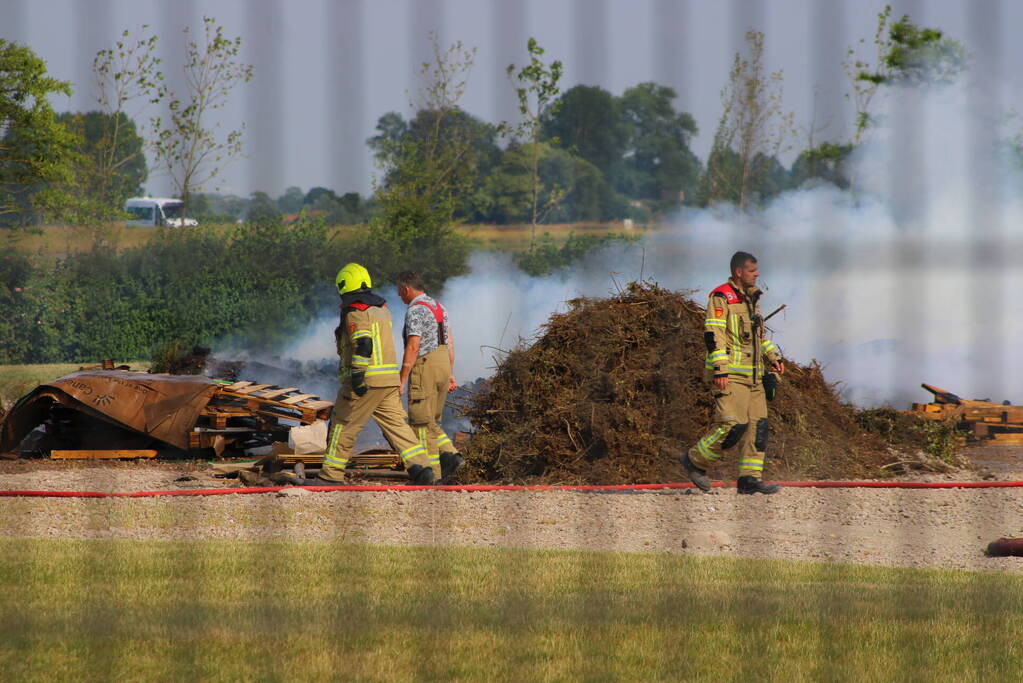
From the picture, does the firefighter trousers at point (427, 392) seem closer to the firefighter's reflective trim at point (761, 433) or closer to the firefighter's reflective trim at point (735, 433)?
the firefighter's reflective trim at point (735, 433)

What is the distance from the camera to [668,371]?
10.7 meters

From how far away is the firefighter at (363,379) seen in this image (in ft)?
30.8

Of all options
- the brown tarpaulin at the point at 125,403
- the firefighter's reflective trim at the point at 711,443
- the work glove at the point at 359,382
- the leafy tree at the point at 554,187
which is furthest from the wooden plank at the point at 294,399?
the leafy tree at the point at 554,187

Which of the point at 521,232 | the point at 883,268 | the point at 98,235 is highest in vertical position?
the point at 521,232

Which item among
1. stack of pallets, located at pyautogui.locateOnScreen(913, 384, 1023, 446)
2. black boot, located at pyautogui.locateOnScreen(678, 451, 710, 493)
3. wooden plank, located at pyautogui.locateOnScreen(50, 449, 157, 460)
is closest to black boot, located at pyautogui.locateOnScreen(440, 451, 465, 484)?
black boot, located at pyautogui.locateOnScreen(678, 451, 710, 493)

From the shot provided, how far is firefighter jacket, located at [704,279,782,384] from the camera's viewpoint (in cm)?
887

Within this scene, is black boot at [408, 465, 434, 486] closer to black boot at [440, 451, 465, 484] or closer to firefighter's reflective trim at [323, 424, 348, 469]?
black boot at [440, 451, 465, 484]

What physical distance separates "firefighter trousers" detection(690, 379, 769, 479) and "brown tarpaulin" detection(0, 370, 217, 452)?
5.32m

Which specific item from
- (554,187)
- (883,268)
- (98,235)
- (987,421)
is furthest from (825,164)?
(98,235)

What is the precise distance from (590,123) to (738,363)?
6.94m

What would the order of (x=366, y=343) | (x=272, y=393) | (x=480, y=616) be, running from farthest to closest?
(x=272, y=393), (x=366, y=343), (x=480, y=616)

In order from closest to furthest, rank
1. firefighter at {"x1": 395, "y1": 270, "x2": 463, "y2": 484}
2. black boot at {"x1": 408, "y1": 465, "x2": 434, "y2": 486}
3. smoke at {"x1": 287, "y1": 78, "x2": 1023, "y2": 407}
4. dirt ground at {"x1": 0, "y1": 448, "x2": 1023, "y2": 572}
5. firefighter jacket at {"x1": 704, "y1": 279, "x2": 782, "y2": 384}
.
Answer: dirt ground at {"x1": 0, "y1": 448, "x2": 1023, "y2": 572} < firefighter jacket at {"x1": 704, "y1": 279, "x2": 782, "y2": 384} < black boot at {"x1": 408, "y1": 465, "x2": 434, "y2": 486} < firefighter at {"x1": 395, "y1": 270, "x2": 463, "y2": 484} < smoke at {"x1": 287, "y1": 78, "x2": 1023, "y2": 407}

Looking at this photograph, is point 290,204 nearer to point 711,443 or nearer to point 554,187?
point 554,187

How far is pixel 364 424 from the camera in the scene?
9.47 m
